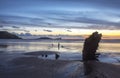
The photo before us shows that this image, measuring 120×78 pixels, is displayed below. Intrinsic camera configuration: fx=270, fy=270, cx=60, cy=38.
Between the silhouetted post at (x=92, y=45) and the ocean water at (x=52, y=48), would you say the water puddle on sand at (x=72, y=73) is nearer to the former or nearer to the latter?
the silhouetted post at (x=92, y=45)

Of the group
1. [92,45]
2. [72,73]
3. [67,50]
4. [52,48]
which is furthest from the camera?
[52,48]

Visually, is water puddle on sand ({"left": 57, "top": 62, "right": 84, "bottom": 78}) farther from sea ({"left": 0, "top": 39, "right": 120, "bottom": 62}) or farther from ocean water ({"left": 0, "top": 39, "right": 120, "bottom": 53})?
ocean water ({"left": 0, "top": 39, "right": 120, "bottom": 53})

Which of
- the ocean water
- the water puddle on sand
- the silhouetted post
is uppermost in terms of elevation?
the silhouetted post

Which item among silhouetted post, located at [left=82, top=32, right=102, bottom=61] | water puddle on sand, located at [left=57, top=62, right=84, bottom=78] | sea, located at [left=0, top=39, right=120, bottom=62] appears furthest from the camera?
sea, located at [left=0, top=39, right=120, bottom=62]

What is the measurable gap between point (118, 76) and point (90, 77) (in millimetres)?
3522

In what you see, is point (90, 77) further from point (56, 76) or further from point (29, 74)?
point (29, 74)

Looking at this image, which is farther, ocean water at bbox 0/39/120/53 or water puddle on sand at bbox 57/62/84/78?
ocean water at bbox 0/39/120/53

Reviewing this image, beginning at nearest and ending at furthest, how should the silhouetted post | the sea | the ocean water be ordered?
the silhouetted post
the sea
the ocean water

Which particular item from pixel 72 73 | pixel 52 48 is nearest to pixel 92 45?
pixel 72 73

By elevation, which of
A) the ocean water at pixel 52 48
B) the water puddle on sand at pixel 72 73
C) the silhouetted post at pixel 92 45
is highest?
the silhouetted post at pixel 92 45

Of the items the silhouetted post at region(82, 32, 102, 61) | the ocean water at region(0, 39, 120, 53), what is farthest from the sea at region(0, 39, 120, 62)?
the silhouetted post at region(82, 32, 102, 61)

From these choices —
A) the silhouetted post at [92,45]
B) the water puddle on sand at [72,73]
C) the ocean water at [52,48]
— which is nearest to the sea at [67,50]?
the ocean water at [52,48]

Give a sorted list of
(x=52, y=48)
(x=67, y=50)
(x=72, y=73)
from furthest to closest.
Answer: (x=52, y=48), (x=67, y=50), (x=72, y=73)

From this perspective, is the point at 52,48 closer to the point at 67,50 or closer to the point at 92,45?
the point at 67,50
